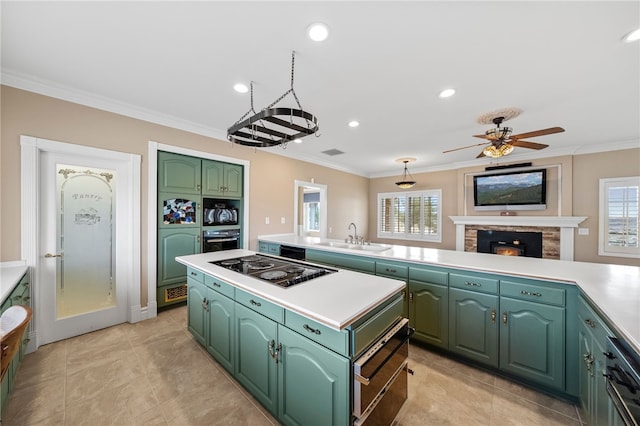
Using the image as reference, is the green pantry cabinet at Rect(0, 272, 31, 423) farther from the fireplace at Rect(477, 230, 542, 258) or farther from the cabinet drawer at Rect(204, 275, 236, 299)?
the fireplace at Rect(477, 230, 542, 258)

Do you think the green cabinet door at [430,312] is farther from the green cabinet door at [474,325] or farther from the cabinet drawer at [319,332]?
the cabinet drawer at [319,332]

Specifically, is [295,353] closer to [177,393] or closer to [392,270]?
[177,393]

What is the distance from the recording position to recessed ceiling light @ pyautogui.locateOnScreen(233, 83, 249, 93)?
2.36 metres

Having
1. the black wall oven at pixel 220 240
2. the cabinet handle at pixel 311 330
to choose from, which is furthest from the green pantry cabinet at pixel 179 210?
the cabinet handle at pixel 311 330

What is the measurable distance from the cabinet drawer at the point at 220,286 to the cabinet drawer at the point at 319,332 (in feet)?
2.10

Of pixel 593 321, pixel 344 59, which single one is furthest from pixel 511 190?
pixel 344 59

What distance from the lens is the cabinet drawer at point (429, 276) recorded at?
7.38 feet

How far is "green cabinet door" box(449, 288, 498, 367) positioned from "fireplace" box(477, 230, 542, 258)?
352 centimetres

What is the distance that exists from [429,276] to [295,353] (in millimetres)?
1562

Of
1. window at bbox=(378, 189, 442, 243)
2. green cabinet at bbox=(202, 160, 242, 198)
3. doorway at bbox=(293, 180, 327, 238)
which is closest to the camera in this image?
green cabinet at bbox=(202, 160, 242, 198)

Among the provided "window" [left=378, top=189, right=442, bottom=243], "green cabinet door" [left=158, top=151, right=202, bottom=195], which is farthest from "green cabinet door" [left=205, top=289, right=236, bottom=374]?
"window" [left=378, top=189, right=442, bottom=243]

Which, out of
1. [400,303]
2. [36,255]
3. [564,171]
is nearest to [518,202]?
[564,171]

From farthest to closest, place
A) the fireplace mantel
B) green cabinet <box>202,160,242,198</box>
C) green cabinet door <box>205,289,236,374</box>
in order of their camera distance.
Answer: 1. the fireplace mantel
2. green cabinet <box>202,160,242,198</box>
3. green cabinet door <box>205,289,236,374</box>

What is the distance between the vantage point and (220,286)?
1.96 meters
